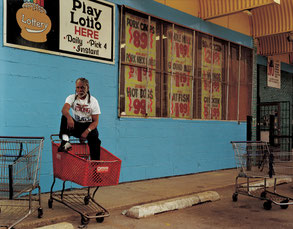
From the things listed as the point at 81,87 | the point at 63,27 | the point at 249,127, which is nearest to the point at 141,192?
the point at 81,87

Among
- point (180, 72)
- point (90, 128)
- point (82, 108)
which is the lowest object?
point (90, 128)

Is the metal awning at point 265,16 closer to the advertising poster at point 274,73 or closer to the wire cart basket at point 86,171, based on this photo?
the advertising poster at point 274,73

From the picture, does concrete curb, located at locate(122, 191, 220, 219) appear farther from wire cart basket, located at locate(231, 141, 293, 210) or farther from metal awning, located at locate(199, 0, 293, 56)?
metal awning, located at locate(199, 0, 293, 56)

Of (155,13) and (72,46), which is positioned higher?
(155,13)

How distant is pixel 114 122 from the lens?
7445 millimetres

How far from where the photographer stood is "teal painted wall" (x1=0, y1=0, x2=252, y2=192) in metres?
5.97

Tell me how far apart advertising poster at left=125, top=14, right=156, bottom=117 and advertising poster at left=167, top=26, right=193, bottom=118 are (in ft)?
1.96

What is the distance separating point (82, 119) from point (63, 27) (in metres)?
2.27

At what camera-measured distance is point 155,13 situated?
329 inches

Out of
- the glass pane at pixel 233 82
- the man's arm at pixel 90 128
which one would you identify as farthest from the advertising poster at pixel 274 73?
the man's arm at pixel 90 128

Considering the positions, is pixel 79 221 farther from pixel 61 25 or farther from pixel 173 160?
pixel 173 160

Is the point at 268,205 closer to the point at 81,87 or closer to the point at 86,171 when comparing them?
the point at 86,171

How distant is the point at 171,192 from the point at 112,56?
119 inches

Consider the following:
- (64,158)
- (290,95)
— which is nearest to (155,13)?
(64,158)
